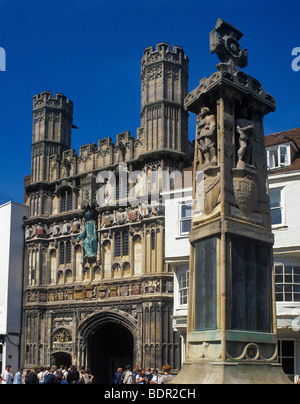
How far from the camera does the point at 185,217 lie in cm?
2753

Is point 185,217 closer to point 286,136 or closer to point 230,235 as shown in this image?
point 286,136

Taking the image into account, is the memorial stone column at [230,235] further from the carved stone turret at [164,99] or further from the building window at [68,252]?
the building window at [68,252]

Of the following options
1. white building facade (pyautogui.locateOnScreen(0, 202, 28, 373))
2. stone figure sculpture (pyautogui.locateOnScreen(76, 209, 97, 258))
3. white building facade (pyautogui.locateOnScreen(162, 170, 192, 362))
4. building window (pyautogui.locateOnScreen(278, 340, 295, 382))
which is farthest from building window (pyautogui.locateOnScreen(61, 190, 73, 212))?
building window (pyautogui.locateOnScreen(278, 340, 295, 382))

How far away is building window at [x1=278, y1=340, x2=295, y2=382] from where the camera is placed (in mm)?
23406

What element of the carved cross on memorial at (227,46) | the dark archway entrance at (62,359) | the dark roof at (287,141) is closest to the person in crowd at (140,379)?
the carved cross on memorial at (227,46)

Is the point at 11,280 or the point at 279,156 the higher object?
the point at 279,156

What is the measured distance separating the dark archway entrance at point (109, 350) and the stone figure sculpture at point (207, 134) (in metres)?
22.0

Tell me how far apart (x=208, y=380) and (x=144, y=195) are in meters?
20.8

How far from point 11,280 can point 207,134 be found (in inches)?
1028

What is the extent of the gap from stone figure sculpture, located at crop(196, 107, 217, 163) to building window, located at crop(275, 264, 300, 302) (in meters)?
11.0

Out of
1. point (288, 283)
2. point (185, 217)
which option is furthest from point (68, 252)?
point (288, 283)

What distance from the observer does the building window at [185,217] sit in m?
27.3

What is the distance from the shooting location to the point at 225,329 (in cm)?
1191

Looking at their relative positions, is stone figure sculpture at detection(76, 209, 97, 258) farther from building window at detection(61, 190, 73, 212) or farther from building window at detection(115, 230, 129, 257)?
building window at detection(61, 190, 73, 212)
